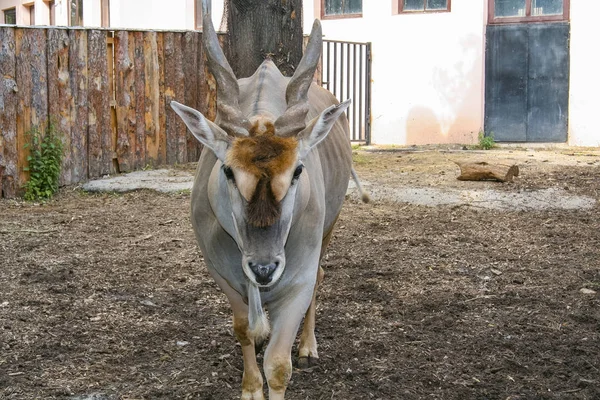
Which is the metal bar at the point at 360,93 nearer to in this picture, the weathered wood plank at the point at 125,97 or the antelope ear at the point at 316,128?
the weathered wood plank at the point at 125,97

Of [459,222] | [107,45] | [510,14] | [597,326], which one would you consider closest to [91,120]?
[107,45]

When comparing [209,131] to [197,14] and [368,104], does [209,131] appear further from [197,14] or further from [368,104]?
[197,14]

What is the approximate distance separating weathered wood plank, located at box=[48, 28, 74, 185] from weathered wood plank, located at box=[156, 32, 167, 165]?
1374mm

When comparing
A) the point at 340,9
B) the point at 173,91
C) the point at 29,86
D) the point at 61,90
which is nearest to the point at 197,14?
the point at 340,9

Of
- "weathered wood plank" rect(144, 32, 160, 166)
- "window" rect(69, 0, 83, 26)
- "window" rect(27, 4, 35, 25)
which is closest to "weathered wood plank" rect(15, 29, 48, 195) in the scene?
"weathered wood plank" rect(144, 32, 160, 166)

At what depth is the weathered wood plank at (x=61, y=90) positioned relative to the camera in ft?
30.2

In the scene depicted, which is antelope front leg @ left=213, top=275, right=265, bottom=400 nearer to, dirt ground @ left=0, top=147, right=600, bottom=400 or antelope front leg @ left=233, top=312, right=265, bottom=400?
antelope front leg @ left=233, top=312, right=265, bottom=400

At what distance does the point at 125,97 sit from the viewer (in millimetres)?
10180

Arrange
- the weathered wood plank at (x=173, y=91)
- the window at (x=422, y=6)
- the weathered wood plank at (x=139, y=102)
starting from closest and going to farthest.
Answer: the weathered wood plank at (x=139, y=102) < the weathered wood plank at (x=173, y=91) < the window at (x=422, y=6)

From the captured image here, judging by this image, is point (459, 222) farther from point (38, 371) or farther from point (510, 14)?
point (510, 14)

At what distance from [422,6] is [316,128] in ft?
39.7

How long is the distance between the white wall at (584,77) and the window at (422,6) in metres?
2.18

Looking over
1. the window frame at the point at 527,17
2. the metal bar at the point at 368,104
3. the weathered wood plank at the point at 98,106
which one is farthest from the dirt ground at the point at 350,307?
the metal bar at the point at 368,104

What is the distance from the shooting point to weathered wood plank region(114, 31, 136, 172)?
1007 centimetres
